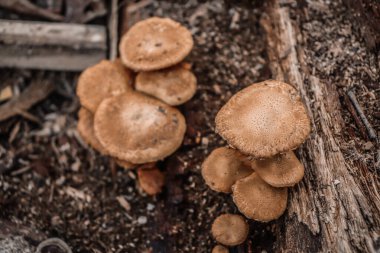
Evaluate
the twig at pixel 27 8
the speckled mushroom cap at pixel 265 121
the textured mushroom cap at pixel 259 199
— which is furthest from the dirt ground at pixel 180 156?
the twig at pixel 27 8

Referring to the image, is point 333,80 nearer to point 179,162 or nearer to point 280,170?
point 280,170

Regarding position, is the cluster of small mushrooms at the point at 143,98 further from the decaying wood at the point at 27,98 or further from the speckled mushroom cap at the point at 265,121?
the decaying wood at the point at 27,98

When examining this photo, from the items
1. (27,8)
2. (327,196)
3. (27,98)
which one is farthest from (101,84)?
(327,196)

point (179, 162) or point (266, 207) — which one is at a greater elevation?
point (266, 207)

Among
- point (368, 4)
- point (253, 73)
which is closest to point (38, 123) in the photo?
point (253, 73)

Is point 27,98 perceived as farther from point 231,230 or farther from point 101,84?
point 231,230

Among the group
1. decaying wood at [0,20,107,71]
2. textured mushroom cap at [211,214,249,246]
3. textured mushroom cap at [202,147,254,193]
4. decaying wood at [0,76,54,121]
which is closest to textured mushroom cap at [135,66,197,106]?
textured mushroom cap at [202,147,254,193]
